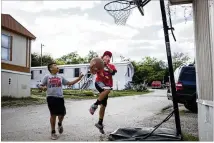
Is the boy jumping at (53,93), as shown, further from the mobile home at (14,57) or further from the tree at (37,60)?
the tree at (37,60)

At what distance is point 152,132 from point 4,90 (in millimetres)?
Result: 10233

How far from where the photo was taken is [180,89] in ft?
27.5

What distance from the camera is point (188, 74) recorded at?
8461 mm

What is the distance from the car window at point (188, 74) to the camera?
8.39 meters

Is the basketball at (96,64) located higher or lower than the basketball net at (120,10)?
lower

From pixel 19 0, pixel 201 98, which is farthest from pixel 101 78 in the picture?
pixel 19 0

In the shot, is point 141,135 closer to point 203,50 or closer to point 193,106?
point 203,50

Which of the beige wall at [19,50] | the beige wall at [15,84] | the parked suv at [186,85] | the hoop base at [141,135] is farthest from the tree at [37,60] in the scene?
the hoop base at [141,135]

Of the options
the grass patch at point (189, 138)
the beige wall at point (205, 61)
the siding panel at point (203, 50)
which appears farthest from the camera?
the grass patch at point (189, 138)

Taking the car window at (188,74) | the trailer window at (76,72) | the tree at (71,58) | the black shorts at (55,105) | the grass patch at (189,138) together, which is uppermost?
the tree at (71,58)

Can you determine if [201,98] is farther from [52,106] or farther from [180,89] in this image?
[180,89]

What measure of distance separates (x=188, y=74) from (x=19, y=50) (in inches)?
358

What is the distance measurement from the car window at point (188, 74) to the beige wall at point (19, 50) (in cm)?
859

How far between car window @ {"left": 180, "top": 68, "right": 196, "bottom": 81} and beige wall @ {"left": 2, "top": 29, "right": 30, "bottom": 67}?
859 cm
